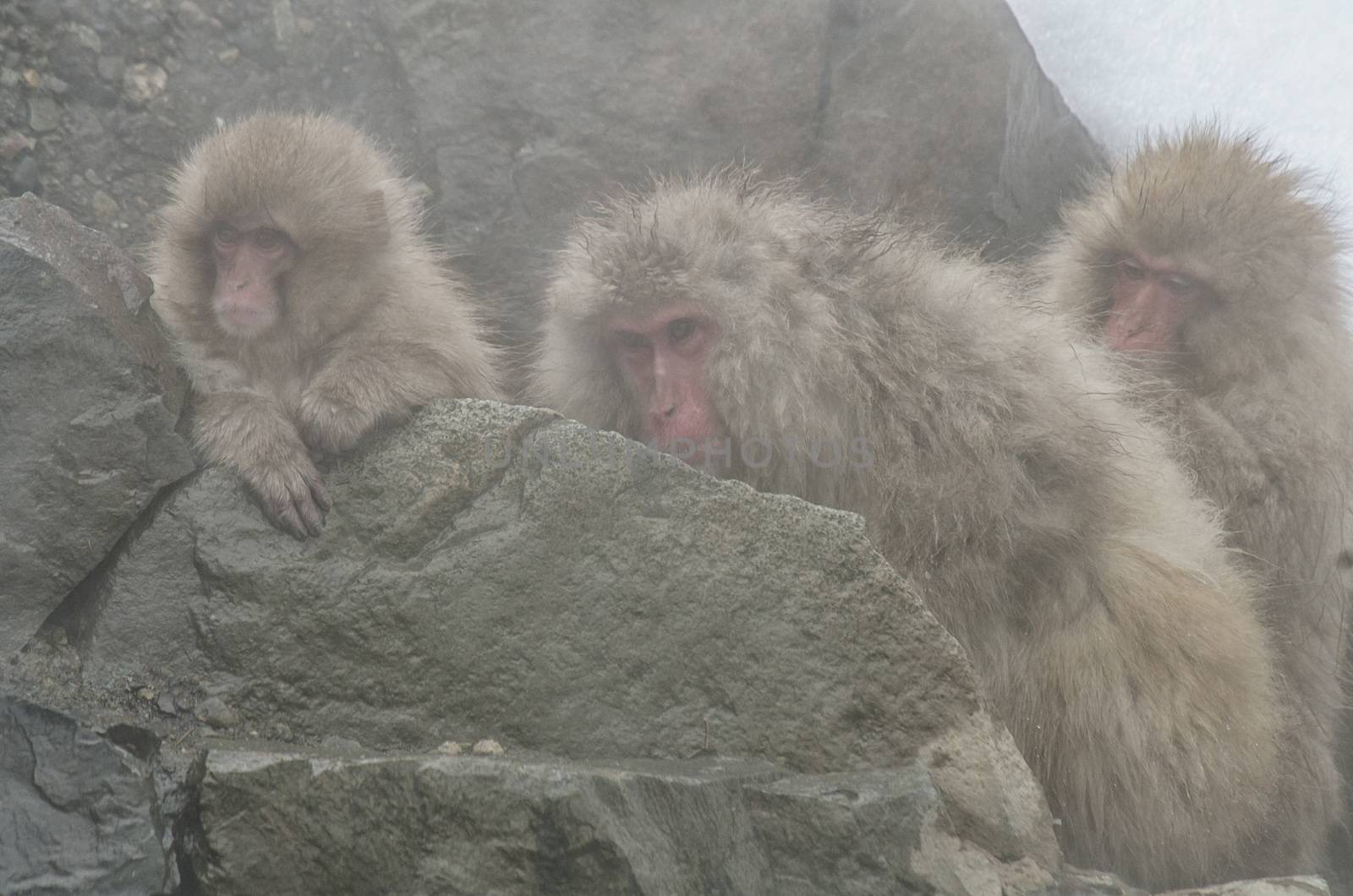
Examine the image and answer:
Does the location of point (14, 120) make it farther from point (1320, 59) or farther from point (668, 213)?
point (1320, 59)

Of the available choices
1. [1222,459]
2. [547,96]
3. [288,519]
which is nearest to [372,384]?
[288,519]

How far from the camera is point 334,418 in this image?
2.78 meters

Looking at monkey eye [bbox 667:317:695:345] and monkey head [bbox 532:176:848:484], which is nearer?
monkey head [bbox 532:176:848:484]

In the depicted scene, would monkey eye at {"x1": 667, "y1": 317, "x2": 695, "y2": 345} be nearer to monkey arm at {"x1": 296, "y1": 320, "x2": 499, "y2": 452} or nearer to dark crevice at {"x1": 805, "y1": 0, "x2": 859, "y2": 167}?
monkey arm at {"x1": 296, "y1": 320, "x2": 499, "y2": 452}

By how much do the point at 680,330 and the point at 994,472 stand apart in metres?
0.77

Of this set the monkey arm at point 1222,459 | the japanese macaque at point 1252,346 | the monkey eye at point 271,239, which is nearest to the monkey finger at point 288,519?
the monkey eye at point 271,239

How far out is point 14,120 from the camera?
12.8 ft

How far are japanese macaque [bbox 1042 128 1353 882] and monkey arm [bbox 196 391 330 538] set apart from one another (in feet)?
7.43

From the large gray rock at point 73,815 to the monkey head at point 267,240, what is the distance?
1268mm

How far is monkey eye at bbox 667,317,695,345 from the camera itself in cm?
325

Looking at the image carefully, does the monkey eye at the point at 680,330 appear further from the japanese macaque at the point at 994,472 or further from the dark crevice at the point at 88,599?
the dark crevice at the point at 88,599

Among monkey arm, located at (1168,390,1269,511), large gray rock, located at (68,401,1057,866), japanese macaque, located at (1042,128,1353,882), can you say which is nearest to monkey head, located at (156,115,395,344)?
large gray rock, located at (68,401,1057,866)

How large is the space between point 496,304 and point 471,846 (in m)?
2.72

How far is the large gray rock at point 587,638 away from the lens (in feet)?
7.89
